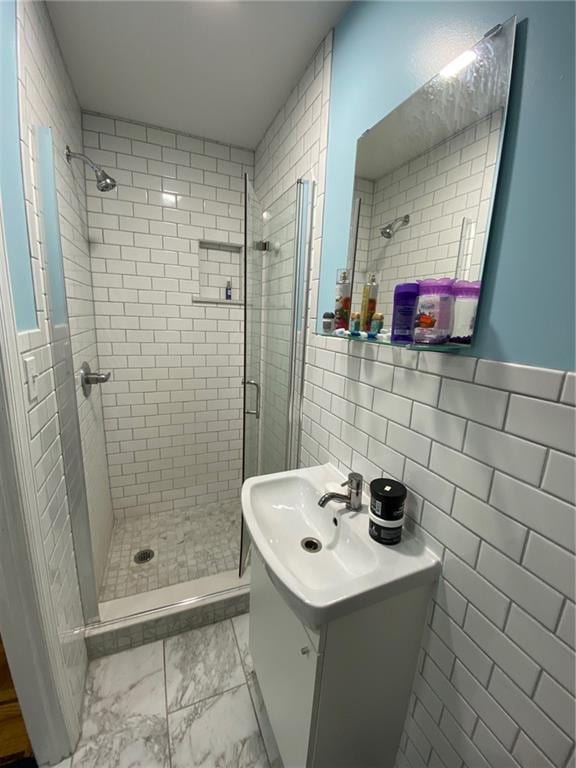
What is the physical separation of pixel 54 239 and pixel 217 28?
1.03 m

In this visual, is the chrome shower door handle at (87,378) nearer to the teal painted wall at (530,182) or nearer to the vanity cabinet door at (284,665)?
the vanity cabinet door at (284,665)

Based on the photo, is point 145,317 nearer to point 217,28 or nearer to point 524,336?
point 217,28

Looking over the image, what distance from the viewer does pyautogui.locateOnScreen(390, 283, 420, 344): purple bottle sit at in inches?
30.5

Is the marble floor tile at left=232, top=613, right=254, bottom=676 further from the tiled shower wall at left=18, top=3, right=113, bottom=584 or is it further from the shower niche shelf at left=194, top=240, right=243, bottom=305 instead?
the shower niche shelf at left=194, top=240, right=243, bottom=305

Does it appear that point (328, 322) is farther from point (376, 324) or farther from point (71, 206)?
point (71, 206)

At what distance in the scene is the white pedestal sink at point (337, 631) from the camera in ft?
2.40

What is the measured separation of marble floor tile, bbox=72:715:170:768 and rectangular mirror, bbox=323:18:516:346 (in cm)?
166

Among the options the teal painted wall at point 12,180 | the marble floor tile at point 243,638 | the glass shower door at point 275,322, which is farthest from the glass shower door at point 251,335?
the teal painted wall at point 12,180

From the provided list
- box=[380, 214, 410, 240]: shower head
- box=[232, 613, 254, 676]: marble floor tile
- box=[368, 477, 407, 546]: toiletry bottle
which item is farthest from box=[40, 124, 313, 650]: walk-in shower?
box=[368, 477, 407, 546]: toiletry bottle

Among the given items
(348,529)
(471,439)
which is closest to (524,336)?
(471,439)

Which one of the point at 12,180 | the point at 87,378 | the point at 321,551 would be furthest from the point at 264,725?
the point at 12,180

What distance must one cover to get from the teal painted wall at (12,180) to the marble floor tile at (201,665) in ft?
5.10

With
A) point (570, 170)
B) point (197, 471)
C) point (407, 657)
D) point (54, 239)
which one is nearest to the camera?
point (570, 170)

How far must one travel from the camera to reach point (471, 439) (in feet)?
2.27
